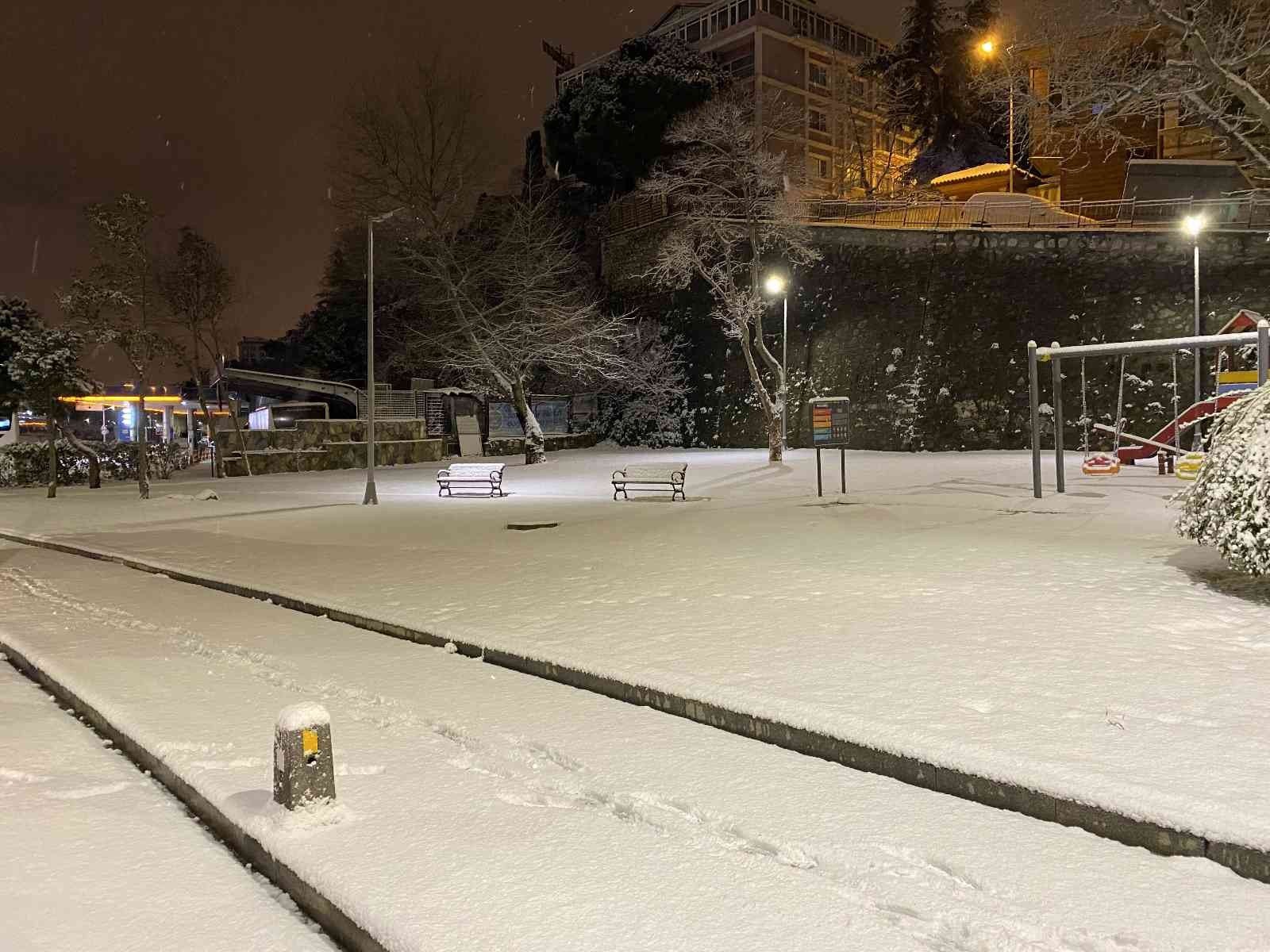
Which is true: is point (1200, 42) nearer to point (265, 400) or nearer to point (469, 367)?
point (469, 367)

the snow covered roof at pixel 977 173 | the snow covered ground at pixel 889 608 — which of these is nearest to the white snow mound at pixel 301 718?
the snow covered ground at pixel 889 608

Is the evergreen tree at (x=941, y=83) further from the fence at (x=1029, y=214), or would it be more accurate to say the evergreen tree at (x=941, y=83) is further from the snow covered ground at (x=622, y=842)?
the snow covered ground at (x=622, y=842)

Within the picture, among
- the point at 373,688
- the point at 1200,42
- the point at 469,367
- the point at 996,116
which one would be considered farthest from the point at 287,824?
the point at 996,116

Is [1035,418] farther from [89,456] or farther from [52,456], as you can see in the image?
[89,456]

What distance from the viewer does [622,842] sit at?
3.58m

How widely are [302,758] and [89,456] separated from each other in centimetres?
3087

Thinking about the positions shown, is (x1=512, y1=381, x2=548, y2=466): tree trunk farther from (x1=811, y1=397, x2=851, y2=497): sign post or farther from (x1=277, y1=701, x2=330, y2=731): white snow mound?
(x1=277, y1=701, x2=330, y2=731): white snow mound

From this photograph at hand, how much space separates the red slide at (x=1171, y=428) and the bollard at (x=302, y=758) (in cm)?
1489

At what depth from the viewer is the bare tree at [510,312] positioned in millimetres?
32094

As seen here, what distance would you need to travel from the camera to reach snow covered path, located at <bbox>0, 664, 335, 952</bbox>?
305 cm

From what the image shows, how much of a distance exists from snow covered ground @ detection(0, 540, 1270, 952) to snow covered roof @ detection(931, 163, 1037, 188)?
41.4m

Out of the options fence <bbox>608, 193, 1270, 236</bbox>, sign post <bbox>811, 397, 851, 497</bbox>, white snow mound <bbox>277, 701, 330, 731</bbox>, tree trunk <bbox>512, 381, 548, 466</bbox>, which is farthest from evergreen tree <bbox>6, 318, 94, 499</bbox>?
fence <bbox>608, 193, 1270, 236</bbox>

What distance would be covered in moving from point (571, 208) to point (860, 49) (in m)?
28.3

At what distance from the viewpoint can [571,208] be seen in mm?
44344
